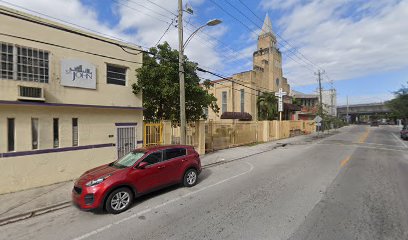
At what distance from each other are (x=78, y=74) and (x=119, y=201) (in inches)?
254

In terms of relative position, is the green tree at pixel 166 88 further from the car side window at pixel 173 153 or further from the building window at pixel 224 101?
the building window at pixel 224 101

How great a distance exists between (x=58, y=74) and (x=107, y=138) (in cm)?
343

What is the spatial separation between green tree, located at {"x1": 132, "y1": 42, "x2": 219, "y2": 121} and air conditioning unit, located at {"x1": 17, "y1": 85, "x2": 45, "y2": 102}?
422 cm

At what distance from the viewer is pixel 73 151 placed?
32.2 feet

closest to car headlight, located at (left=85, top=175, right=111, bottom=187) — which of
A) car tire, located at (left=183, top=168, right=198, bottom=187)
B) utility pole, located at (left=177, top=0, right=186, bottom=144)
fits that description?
car tire, located at (left=183, top=168, right=198, bottom=187)

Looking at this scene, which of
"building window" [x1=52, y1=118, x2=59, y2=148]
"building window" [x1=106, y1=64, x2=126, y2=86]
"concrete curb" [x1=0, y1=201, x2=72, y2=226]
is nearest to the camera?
"concrete curb" [x1=0, y1=201, x2=72, y2=226]

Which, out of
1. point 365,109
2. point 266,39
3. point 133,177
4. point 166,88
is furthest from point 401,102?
point 365,109

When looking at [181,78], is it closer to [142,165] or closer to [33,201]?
[142,165]

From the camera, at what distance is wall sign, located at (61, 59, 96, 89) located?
31.6 feet

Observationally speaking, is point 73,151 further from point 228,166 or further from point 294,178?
point 294,178

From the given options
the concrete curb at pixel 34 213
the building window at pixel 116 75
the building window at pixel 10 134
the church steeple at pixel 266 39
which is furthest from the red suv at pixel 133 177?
the church steeple at pixel 266 39

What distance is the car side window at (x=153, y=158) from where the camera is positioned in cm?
717

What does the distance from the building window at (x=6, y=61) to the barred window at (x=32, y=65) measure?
228 mm

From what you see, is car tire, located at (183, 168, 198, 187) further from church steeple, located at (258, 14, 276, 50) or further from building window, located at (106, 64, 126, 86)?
church steeple, located at (258, 14, 276, 50)
